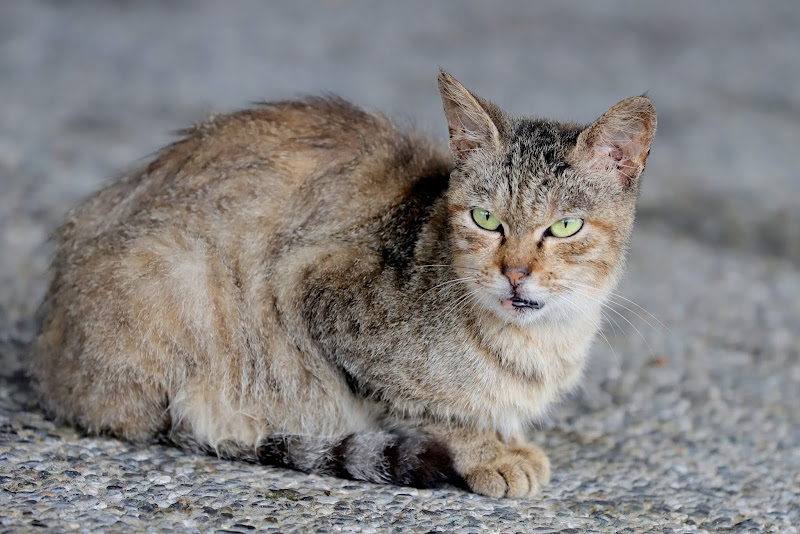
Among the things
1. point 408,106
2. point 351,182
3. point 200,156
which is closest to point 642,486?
point 351,182

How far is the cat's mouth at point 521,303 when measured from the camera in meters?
3.30

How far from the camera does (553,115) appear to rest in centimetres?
880

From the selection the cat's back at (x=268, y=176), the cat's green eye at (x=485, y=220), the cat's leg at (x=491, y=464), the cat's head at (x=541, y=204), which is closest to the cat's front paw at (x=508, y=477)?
the cat's leg at (x=491, y=464)

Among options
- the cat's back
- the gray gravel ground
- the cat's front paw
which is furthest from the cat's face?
the gray gravel ground

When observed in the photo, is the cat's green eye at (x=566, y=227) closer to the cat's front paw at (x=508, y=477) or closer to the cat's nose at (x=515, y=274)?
the cat's nose at (x=515, y=274)

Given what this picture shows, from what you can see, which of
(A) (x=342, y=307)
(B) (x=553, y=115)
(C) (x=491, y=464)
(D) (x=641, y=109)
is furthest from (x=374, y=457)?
(B) (x=553, y=115)

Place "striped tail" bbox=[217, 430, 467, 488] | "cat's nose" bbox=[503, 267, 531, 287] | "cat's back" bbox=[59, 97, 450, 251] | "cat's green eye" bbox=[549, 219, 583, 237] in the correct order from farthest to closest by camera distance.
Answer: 1. "cat's back" bbox=[59, 97, 450, 251]
2. "striped tail" bbox=[217, 430, 467, 488]
3. "cat's green eye" bbox=[549, 219, 583, 237]
4. "cat's nose" bbox=[503, 267, 531, 287]

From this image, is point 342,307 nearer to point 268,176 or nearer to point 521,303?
point 268,176

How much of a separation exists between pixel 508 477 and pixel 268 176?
63.3 inches

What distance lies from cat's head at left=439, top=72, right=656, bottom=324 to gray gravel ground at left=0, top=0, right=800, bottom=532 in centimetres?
87

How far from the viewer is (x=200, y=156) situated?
3.99 meters

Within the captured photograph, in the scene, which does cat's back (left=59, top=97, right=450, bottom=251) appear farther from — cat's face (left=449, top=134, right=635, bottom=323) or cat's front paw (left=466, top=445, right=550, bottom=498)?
cat's front paw (left=466, top=445, right=550, bottom=498)

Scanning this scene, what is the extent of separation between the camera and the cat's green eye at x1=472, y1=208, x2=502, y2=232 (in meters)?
3.42

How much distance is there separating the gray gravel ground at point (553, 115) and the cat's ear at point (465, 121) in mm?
860
